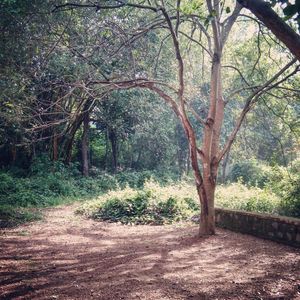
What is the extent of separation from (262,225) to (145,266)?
3.41 meters

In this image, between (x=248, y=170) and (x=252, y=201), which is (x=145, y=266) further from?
(x=248, y=170)

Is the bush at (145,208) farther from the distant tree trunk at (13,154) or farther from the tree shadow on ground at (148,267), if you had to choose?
the distant tree trunk at (13,154)

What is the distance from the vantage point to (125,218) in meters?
11.4

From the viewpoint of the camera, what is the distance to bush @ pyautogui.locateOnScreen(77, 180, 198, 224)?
11.3m

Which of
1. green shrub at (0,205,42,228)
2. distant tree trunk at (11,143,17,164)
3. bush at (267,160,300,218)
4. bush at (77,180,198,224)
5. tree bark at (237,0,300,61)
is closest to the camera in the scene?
tree bark at (237,0,300,61)

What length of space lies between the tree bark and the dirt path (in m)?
2.98

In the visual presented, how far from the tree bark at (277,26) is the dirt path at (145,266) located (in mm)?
2980

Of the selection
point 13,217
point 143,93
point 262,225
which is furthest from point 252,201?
point 143,93

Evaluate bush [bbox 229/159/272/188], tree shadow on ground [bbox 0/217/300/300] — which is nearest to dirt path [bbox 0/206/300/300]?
tree shadow on ground [bbox 0/217/300/300]

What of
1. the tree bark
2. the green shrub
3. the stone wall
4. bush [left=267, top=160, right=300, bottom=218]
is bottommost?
the green shrub

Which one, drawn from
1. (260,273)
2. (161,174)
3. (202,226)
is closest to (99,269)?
(260,273)

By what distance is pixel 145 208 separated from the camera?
1191cm

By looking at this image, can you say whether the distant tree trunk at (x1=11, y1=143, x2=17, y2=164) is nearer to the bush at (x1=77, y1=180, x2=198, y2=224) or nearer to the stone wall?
the bush at (x1=77, y1=180, x2=198, y2=224)

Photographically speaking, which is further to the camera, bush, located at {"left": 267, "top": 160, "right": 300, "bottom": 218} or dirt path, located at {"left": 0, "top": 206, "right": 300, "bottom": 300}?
bush, located at {"left": 267, "top": 160, "right": 300, "bottom": 218}
